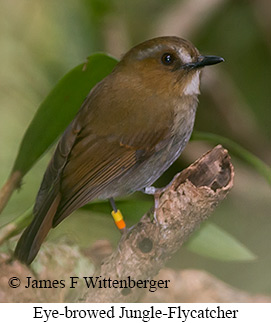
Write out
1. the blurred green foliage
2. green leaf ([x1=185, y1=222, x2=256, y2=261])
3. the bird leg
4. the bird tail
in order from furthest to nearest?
the blurred green foliage < green leaf ([x1=185, y1=222, x2=256, y2=261]) < the bird leg < the bird tail

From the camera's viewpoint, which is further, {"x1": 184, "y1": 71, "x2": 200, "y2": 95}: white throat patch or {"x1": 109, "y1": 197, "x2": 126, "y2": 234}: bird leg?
{"x1": 184, "y1": 71, "x2": 200, "y2": 95}: white throat patch

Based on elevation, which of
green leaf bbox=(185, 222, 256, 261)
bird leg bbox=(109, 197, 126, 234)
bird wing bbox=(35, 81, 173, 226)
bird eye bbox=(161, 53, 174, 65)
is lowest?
green leaf bbox=(185, 222, 256, 261)

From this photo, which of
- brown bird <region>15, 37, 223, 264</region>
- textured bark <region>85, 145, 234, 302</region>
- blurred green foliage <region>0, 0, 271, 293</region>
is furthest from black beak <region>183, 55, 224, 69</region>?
blurred green foliage <region>0, 0, 271, 293</region>

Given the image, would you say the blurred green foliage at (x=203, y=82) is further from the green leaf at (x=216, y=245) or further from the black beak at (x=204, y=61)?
the black beak at (x=204, y=61)

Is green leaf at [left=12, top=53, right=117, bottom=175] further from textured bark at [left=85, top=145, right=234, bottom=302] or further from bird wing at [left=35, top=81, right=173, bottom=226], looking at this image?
textured bark at [left=85, top=145, right=234, bottom=302]

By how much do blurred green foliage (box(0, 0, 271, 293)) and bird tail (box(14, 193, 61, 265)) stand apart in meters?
0.81

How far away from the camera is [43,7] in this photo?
10.8ft

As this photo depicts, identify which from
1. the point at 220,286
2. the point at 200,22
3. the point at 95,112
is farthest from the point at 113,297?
the point at 200,22

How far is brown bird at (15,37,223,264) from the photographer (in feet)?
6.29

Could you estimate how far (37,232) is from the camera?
1.85m

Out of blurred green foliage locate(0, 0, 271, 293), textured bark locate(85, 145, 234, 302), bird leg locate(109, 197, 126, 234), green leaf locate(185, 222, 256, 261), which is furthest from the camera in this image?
blurred green foliage locate(0, 0, 271, 293)

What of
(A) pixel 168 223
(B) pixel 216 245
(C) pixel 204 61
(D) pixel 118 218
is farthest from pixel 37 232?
(C) pixel 204 61

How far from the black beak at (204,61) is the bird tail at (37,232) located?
60 centimetres
